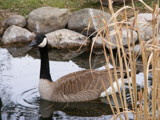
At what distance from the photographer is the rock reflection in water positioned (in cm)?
605

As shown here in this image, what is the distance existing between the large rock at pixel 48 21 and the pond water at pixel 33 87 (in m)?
0.92

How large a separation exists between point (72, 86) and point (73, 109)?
0.45 metres

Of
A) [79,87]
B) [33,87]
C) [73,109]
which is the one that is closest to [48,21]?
[33,87]

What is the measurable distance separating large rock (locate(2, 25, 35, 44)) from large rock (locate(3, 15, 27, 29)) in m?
0.36

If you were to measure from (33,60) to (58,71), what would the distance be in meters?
0.91

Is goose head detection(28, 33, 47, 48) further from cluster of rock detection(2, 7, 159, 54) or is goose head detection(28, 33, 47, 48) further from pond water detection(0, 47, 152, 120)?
cluster of rock detection(2, 7, 159, 54)

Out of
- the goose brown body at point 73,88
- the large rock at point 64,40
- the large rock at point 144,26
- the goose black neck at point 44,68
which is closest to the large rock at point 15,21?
→ the large rock at point 64,40

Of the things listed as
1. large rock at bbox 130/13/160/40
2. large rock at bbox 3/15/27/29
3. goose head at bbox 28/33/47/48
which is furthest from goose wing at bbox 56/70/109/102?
large rock at bbox 3/15/27/29

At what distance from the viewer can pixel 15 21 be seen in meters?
10.1

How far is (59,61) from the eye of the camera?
8484 mm

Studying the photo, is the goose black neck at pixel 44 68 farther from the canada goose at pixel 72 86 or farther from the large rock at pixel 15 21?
the large rock at pixel 15 21

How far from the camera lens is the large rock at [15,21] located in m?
10.1

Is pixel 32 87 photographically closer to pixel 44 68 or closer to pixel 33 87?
pixel 33 87

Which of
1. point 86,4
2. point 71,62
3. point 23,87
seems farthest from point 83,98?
point 86,4
